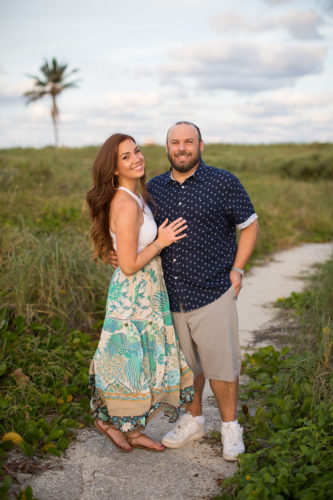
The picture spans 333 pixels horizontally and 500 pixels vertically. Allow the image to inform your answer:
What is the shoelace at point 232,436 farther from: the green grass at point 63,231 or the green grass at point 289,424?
the green grass at point 63,231

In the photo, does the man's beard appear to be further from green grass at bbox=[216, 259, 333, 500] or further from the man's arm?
green grass at bbox=[216, 259, 333, 500]

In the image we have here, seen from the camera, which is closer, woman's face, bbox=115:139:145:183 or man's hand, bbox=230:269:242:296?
woman's face, bbox=115:139:145:183

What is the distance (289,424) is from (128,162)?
205 centimetres

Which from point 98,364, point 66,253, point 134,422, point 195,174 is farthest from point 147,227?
point 66,253

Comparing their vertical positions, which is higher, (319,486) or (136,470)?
(319,486)

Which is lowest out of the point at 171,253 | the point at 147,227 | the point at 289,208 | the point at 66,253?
the point at 289,208

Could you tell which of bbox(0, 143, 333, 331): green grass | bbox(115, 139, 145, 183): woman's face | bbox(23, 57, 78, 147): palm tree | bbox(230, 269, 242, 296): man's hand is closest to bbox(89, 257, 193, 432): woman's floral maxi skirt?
bbox(230, 269, 242, 296): man's hand

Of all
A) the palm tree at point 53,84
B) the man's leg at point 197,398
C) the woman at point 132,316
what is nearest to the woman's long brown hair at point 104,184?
the woman at point 132,316

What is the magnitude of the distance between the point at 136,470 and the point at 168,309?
1.05m

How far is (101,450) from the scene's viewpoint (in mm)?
3264

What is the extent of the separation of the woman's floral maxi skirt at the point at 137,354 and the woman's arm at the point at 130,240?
15 centimetres

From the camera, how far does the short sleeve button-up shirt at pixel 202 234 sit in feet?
10.2

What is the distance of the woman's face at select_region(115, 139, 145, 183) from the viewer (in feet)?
9.88

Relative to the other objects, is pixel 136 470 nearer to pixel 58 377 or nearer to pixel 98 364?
pixel 98 364
